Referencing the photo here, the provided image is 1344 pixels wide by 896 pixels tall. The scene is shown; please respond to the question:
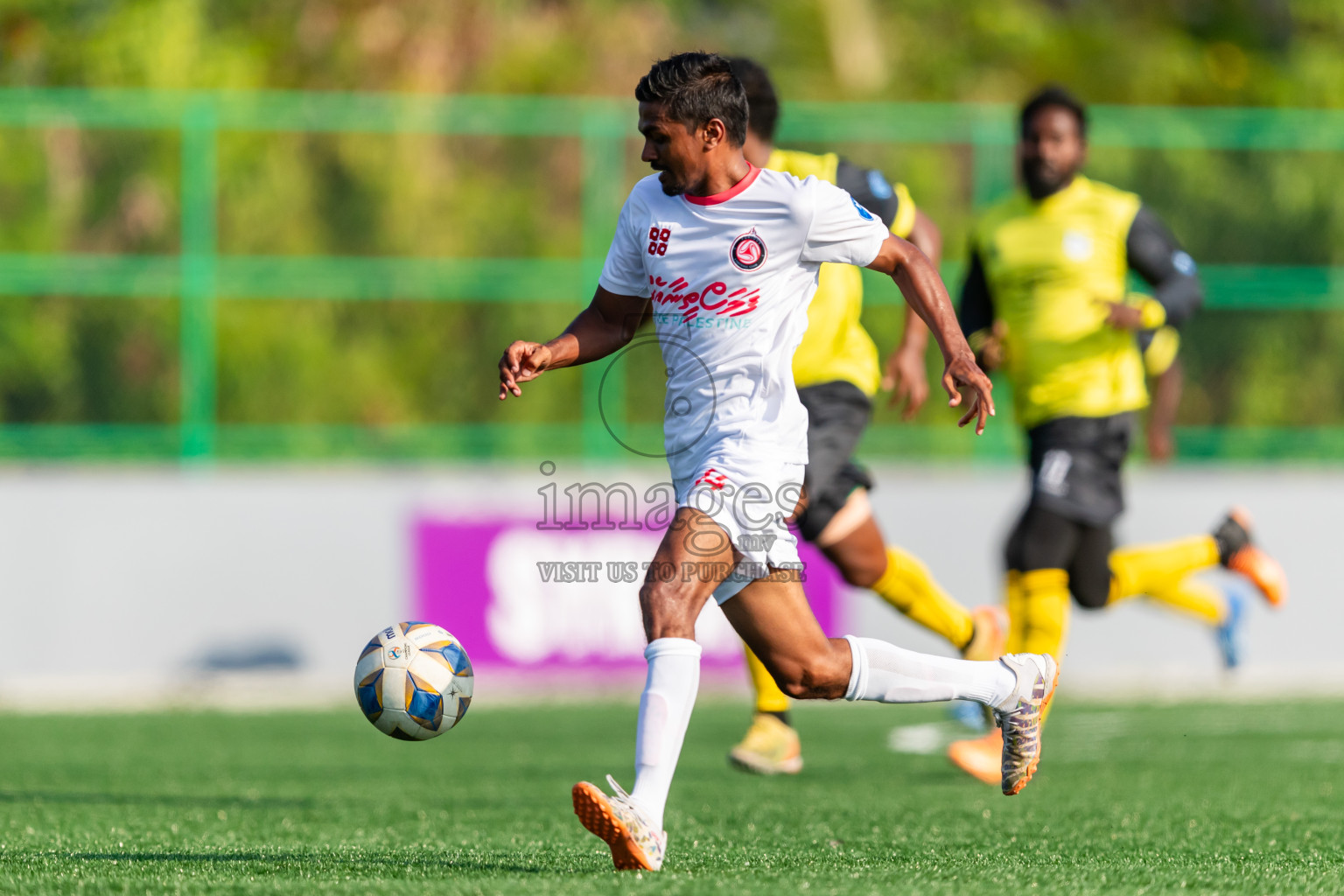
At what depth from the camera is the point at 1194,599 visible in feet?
28.3

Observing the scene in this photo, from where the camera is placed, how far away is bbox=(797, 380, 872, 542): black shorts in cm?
675

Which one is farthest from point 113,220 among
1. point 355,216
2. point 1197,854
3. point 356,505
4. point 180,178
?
point 1197,854

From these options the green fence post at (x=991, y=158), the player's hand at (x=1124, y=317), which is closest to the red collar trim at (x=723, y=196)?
the player's hand at (x=1124, y=317)

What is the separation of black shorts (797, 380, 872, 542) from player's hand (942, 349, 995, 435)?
2.13m

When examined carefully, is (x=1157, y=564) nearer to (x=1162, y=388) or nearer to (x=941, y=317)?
(x=1162, y=388)

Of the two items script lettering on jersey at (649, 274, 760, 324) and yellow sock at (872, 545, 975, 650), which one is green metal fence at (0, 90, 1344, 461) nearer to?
yellow sock at (872, 545, 975, 650)

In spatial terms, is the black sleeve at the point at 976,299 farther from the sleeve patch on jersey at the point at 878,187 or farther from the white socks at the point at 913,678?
the white socks at the point at 913,678

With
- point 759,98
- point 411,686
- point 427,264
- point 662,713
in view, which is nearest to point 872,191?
point 759,98

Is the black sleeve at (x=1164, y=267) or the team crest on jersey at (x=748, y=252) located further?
the black sleeve at (x=1164, y=267)

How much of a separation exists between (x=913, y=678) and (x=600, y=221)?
25.8 ft

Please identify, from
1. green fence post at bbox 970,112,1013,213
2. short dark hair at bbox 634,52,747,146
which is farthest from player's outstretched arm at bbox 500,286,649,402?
green fence post at bbox 970,112,1013,213

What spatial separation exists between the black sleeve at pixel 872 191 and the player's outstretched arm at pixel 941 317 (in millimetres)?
1968

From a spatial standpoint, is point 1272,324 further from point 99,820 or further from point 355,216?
point 99,820

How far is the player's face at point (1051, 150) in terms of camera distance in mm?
7281
